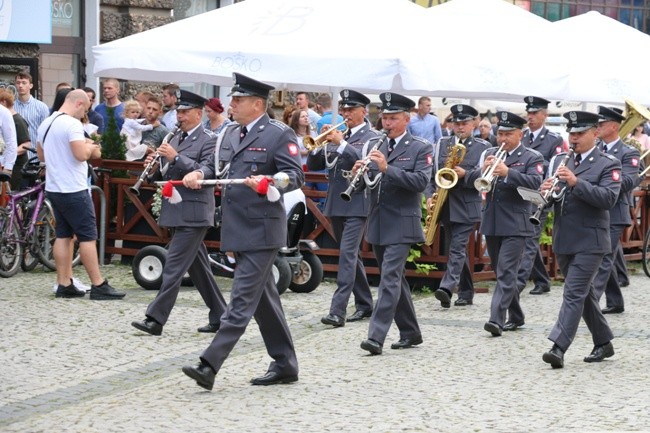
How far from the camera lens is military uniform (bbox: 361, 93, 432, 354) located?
10.8 meters

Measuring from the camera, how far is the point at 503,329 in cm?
1203

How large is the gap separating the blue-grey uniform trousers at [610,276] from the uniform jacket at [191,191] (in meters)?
3.00

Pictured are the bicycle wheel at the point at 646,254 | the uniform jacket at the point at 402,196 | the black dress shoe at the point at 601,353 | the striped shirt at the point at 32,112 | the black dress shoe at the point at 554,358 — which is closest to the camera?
the black dress shoe at the point at 554,358

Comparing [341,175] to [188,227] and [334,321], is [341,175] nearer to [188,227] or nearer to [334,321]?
[334,321]

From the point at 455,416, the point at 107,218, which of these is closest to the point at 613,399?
the point at 455,416

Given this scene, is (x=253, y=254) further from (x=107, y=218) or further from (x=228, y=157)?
(x=107, y=218)

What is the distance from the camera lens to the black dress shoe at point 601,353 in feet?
34.8

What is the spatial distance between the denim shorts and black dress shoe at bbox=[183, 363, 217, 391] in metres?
4.26

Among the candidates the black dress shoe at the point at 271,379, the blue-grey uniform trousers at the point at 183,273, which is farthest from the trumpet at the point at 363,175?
the black dress shoe at the point at 271,379

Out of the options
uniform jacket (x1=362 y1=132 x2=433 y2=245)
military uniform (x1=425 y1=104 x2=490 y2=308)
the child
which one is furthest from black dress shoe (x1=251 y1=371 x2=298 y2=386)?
the child

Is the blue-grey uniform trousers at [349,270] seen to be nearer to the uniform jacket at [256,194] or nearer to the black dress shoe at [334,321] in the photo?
the black dress shoe at [334,321]

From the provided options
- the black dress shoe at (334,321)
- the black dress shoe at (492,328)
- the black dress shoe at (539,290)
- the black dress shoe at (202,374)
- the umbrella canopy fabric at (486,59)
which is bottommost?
the black dress shoe at (539,290)

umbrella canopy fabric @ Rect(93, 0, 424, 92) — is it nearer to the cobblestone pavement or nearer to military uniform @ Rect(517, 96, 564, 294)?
military uniform @ Rect(517, 96, 564, 294)

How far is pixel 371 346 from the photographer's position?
10625mm
